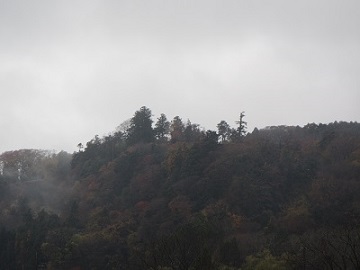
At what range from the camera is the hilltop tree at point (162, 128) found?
6744cm

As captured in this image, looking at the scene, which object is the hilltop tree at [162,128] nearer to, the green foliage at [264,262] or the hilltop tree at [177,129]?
the hilltop tree at [177,129]

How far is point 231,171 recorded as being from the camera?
161 ft

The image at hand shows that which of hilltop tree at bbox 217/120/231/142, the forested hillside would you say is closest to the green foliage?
the forested hillside

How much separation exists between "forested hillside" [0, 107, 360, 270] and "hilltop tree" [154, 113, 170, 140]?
0.29m

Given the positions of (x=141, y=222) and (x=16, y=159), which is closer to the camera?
(x=141, y=222)

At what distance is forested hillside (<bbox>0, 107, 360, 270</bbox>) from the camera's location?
31688 millimetres

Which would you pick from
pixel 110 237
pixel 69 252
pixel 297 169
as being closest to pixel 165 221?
pixel 110 237

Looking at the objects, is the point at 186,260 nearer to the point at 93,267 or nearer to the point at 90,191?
the point at 93,267

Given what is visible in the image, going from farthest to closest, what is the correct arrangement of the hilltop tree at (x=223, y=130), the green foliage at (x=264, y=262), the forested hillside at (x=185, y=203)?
the hilltop tree at (x=223, y=130) → the forested hillside at (x=185, y=203) → the green foliage at (x=264, y=262)

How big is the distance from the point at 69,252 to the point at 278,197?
2111 centimetres

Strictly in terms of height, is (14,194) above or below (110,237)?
above

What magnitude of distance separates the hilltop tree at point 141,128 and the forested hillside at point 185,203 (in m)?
0.15

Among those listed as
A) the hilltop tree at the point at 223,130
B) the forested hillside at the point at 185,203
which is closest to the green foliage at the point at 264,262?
the forested hillside at the point at 185,203

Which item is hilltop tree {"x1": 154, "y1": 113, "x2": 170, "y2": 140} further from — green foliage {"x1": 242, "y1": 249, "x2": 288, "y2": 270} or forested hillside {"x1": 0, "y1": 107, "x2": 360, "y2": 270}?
green foliage {"x1": 242, "y1": 249, "x2": 288, "y2": 270}
